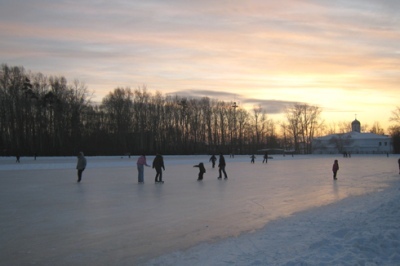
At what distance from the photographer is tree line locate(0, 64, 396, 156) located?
5934 cm

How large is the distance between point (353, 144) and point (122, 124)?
7955 cm

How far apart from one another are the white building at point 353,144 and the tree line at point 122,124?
8.49 meters

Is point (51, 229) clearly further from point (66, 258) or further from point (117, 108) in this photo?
point (117, 108)

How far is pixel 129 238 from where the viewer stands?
6859 mm

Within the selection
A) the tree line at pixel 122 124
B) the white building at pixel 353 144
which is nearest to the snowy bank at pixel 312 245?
the tree line at pixel 122 124

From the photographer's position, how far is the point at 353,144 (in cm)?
12019

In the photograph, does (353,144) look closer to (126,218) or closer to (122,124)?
(122,124)

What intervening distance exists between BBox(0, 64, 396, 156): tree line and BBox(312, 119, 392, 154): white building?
8494mm

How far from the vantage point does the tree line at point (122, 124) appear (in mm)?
59344

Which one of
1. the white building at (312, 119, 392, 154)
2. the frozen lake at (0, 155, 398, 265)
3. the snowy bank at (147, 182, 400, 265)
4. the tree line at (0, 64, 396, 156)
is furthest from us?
the white building at (312, 119, 392, 154)

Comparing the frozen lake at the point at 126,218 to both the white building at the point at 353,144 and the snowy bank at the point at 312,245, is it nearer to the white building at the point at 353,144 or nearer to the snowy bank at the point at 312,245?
the snowy bank at the point at 312,245

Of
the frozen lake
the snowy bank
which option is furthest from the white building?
the snowy bank

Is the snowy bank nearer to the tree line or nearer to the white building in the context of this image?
the tree line

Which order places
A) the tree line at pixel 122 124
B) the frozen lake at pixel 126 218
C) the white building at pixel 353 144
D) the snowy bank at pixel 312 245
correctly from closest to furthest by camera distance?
the snowy bank at pixel 312 245 → the frozen lake at pixel 126 218 → the tree line at pixel 122 124 → the white building at pixel 353 144
